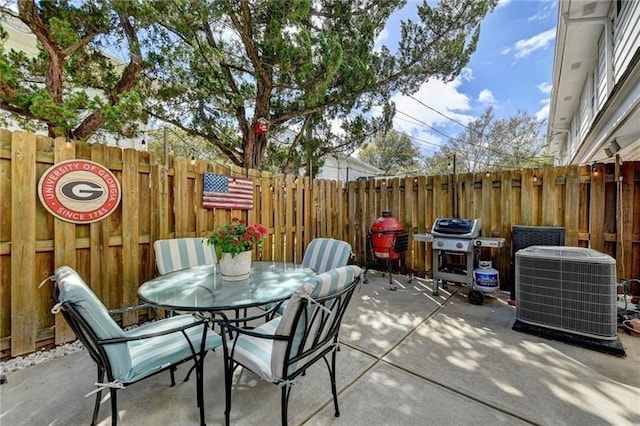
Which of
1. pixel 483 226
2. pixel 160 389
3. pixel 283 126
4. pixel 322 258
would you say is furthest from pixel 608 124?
pixel 160 389

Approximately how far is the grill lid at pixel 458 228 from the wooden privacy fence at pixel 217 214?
0.65 meters

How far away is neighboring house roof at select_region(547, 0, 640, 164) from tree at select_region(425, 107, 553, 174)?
7.31m

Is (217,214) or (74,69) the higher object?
(74,69)

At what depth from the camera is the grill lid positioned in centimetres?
379

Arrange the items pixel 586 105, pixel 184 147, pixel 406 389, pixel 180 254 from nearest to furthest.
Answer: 1. pixel 406 389
2. pixel 180 254
3. pixel 586 105
4. pixel 184 147

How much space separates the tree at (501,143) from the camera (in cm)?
1363

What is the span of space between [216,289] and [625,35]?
235 inches

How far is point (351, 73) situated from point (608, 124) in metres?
3.92

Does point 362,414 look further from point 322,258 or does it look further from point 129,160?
point 129,160

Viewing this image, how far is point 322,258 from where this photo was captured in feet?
10.2

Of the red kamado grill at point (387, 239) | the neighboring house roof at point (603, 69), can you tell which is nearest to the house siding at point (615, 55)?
the neighboring house roof at point (603, 69)

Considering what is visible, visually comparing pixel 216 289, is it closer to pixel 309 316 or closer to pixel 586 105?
pixel 309 316

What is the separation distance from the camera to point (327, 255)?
3.08 metres

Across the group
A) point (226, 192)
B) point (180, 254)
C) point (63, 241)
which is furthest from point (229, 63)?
point (63, 241)
